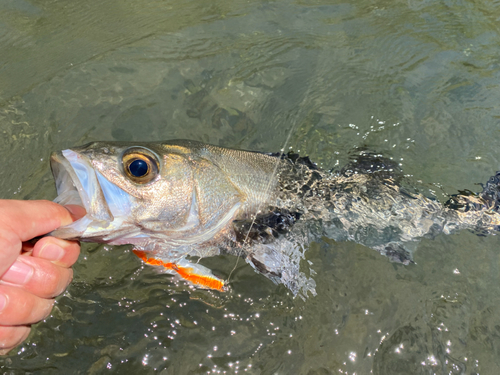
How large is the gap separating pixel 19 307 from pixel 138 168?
2.77 ft

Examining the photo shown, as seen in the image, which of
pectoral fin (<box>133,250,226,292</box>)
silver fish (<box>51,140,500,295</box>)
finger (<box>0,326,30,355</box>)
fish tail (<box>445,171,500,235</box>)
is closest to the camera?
finger (<box>0,326,30,355</box>)

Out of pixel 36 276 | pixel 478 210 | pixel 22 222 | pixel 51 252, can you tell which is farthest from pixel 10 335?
pixel 478 210

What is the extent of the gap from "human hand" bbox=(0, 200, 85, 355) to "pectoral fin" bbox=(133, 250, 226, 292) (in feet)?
1.65

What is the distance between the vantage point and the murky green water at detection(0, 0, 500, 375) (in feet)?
Result: 7.52

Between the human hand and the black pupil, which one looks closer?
the human hand

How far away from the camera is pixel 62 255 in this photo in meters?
1.81

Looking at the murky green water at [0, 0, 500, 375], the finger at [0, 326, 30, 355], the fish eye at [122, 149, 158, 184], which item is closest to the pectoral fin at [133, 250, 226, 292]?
the murky green water at [0, 0, 500, 375]

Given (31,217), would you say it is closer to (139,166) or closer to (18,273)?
(18,273)

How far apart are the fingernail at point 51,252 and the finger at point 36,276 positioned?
0.9 inches

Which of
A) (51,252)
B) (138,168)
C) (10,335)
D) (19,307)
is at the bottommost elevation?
(10,335)

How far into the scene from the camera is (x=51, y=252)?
1.77 metres

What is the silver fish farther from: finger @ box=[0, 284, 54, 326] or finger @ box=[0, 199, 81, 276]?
finger @ box=[0, 284, 54, 326]

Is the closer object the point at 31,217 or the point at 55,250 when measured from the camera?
the point at 31,217

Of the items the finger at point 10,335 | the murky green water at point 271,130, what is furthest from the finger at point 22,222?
the murky green water at point 271,130
